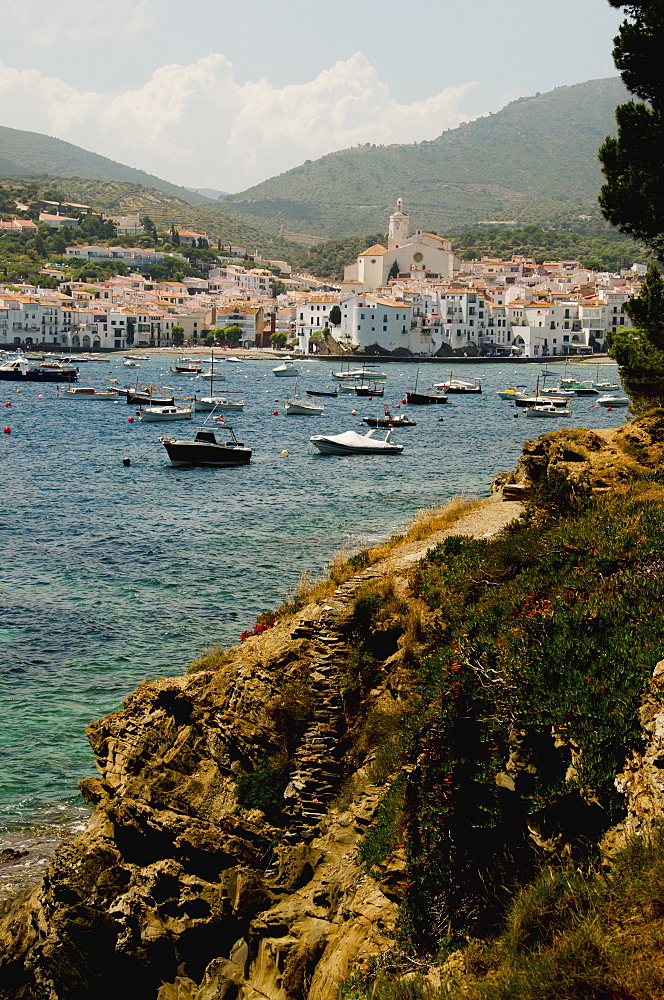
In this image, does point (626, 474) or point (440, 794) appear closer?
point (440, 794)

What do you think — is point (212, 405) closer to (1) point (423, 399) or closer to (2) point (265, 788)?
(1) point (423, 399)

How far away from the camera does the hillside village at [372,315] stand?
140m

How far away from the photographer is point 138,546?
22516 mm

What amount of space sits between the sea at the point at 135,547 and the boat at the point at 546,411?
387 inches

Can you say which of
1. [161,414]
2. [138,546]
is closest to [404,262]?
[161,414]

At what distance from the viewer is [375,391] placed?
83.0 m

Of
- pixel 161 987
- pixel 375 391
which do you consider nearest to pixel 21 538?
pixel 161 987

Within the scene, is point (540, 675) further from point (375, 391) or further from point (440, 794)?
point (375, 391)

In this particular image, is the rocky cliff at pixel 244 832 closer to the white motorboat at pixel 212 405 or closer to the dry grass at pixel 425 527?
the dry grass at pixel 425 527

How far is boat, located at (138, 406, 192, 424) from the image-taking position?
58.0 meters

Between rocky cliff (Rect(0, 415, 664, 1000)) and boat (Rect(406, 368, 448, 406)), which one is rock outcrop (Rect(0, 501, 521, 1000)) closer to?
rocky cliff (Rect(0, 415, 664, 1000))

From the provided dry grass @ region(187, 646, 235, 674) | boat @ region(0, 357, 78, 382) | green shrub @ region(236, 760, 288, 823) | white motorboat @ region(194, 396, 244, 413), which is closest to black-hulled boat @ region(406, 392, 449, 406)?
white motorboat @ region(194, 396, 244, 413)

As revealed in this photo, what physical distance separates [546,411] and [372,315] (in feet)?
247

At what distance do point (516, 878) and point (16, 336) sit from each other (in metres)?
145
